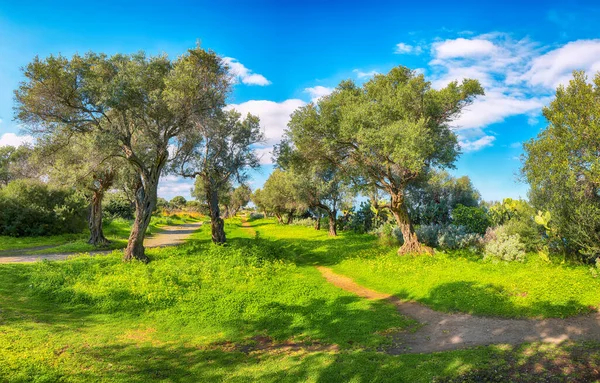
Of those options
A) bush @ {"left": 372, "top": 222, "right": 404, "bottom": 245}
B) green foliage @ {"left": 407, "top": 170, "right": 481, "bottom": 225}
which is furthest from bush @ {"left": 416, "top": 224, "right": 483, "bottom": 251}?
green foliage @ {"left": 407, "top": 170, "right": 481, "bottom": 225}

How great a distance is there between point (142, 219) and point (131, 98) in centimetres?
681

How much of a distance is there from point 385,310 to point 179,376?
785 cm

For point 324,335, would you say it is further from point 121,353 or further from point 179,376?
point 121,353

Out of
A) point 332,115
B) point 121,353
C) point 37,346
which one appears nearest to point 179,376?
point 121,353

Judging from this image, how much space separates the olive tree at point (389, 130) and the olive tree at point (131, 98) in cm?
737

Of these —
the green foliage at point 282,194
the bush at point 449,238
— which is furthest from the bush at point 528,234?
the green foliage at point 282,194

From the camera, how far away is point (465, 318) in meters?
11.5

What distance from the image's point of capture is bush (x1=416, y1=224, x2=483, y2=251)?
22.4 meters

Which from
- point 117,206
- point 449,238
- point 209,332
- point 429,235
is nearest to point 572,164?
point 449,238

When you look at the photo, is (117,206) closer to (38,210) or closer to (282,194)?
(38,210)

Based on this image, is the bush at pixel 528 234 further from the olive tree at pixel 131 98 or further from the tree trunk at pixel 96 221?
the tree trunk at pixel 96 221

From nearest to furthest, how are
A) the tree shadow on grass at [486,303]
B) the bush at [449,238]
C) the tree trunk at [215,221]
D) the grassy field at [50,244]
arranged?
the tree shadow on grass at [486,303]
the bush at [449,238]
the grassy field at [50,244]
the tree trunk at [215,221]

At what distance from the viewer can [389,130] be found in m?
18.8

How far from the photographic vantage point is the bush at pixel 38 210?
29141mm
